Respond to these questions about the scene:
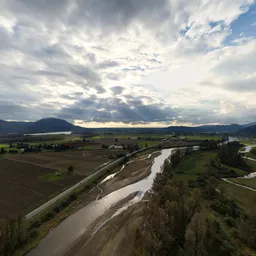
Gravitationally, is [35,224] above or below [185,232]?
below

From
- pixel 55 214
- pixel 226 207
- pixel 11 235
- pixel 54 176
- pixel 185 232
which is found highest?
pixel 11 235

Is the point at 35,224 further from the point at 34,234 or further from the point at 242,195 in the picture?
the point at 242,195

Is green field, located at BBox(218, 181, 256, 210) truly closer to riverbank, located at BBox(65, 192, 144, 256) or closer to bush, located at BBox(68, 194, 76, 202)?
riverbank, located at BBox(65, 192, 144, 256)

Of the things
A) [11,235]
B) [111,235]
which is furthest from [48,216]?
[111,235]

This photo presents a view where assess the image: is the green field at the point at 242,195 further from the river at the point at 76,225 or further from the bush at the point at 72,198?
the bush at the point at 72,198

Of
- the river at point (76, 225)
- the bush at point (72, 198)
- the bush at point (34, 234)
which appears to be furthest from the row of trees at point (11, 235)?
the bush at point (72, 198)

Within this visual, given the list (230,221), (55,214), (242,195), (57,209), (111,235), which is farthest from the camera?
(242,195)

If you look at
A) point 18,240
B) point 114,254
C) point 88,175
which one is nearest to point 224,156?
point 88,175

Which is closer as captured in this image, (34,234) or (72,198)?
(34,234)

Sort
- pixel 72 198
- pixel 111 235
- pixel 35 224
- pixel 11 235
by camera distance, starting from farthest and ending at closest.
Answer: pixel 72 198 → pixel 35 224 → pixel 111 235 → pixel 11 235

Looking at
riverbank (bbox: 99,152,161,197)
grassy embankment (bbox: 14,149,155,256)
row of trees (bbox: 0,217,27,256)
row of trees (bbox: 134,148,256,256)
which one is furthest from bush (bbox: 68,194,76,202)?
row of trees (bbox: 134,148,256,256)
